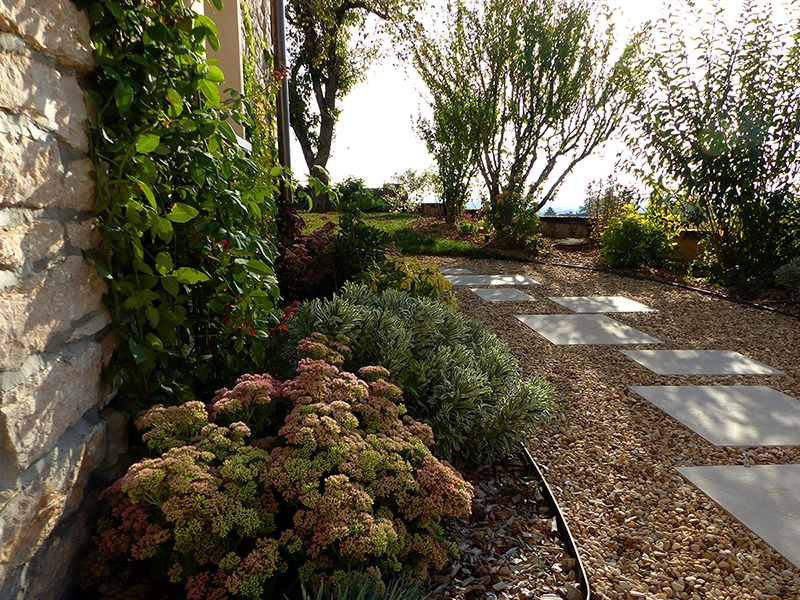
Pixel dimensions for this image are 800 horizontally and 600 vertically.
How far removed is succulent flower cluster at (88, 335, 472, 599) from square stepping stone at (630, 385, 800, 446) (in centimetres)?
169

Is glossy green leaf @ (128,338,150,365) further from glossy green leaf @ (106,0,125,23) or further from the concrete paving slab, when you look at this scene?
the concrete paving slab

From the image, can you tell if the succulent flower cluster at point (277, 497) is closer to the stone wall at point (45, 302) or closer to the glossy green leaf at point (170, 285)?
the stone wall at point (45, 302)

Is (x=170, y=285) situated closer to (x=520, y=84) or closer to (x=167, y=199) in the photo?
(x=167, y=199)

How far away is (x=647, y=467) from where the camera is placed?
7.33ft

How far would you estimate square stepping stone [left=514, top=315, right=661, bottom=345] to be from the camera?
12.8 ft

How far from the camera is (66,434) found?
127 cm

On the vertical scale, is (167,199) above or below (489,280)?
above

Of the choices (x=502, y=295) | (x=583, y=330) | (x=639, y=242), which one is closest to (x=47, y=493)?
(x=583, y=330)

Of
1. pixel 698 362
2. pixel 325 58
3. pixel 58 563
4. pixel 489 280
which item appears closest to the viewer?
pixel 58 563

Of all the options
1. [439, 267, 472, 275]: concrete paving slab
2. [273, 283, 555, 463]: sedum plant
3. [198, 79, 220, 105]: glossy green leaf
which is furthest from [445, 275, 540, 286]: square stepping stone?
[198, 79, 220, 105]: glossy green leaf

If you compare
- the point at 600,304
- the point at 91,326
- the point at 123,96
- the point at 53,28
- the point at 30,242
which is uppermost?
the point at 53,28

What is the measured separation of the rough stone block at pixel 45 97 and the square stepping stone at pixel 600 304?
167 inches

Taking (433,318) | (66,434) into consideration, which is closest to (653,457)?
(433,318)

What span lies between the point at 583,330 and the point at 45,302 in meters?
3.74
